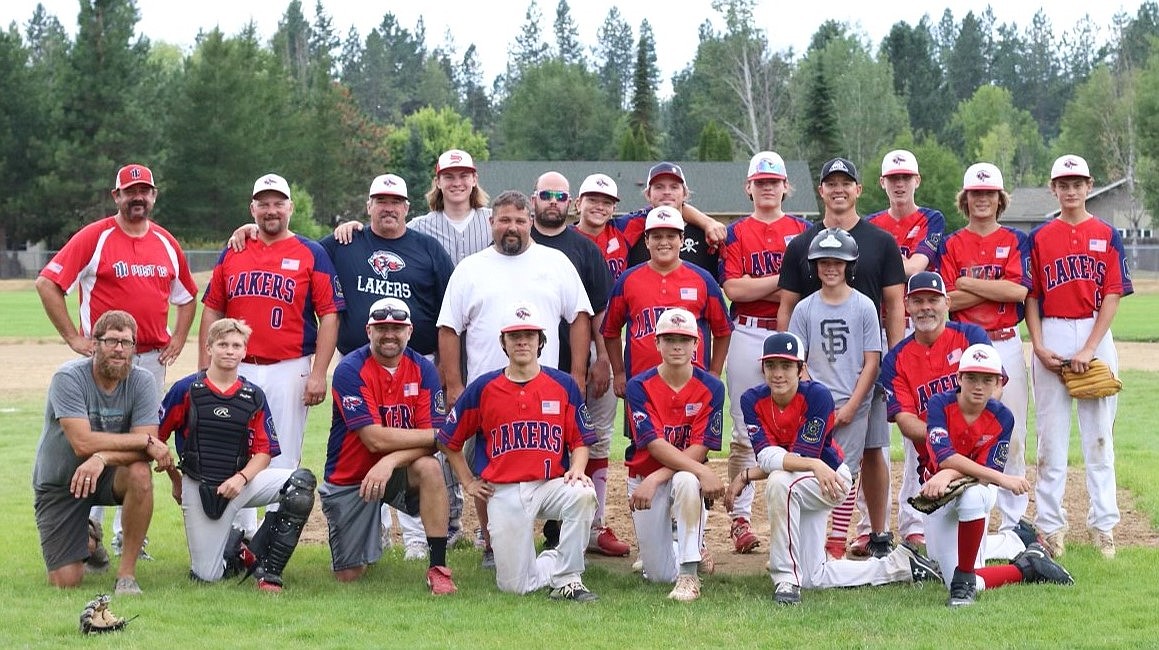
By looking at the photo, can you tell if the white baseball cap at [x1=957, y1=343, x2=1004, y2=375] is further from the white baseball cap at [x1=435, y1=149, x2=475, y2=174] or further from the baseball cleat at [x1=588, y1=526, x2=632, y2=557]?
the white baseball cap at [x1=435, y1=149, x2=475, y2=174]

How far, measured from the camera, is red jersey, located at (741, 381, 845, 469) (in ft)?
23.0

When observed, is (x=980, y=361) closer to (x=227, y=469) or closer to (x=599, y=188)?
(x=599, y=188)

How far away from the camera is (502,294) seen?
7699 mm

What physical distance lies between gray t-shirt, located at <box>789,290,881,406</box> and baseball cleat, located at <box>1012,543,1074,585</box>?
51.5 inches

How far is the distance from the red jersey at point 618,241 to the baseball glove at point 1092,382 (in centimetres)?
276

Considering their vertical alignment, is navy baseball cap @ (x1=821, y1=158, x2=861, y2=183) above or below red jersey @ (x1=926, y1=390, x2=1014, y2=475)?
above

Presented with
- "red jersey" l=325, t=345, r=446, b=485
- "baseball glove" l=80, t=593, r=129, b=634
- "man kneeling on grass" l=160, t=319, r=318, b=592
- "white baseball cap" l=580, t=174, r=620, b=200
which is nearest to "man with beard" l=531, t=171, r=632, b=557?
"white baseball cap" l=580, t=174, r=620, b=200

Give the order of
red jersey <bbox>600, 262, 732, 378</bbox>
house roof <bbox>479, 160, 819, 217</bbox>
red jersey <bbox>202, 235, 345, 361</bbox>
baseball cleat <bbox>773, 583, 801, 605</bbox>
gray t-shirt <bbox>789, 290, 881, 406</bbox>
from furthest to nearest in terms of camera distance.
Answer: house roof <bbox>479, 160, 819, 217</bbox> < red jersey <bbox>202, 235, 345, 361</bbox> < red jersey <bbox>600, 262, 732, 378</bbox> < gray t-shirt <bbox>789, 290, 881, 406</bbox> < baseball cleat <bbox>773, 583, 801, 605</bbox>

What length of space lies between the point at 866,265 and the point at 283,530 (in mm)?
3636

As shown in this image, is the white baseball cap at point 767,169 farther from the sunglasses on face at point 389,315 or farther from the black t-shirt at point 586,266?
the sunglasses on face at point 389,315

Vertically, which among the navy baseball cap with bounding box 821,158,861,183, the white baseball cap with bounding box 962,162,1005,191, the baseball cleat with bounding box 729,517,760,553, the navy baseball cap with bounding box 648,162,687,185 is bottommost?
the baseball cleat with bounding box 729,517,760,553

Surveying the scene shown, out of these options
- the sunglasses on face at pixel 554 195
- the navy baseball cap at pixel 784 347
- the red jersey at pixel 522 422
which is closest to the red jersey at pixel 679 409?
the red jersey at pixel 522 422

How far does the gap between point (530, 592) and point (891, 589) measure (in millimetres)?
1897

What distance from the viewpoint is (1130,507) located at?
9.21 meters
